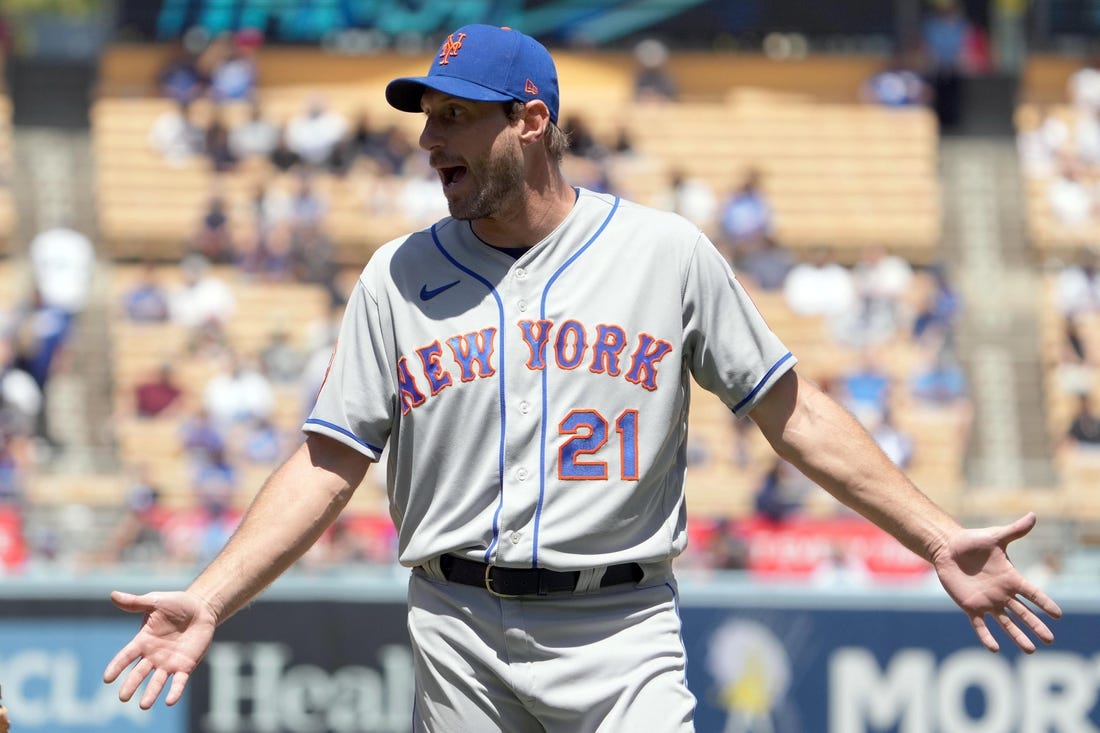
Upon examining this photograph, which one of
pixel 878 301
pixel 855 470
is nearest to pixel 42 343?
pixel 878 301

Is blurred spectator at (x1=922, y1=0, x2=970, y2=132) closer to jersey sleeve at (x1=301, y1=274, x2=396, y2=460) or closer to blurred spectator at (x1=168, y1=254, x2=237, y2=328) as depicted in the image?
blurred spectator at (x1=168, y1=254, x2=237, y2=328)

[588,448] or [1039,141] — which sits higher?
[1039,141]

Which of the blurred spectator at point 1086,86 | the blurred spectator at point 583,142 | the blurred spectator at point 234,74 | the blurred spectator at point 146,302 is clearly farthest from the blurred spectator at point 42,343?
the blurred spectator at point 1086,86

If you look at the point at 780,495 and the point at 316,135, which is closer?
the point at 780,495

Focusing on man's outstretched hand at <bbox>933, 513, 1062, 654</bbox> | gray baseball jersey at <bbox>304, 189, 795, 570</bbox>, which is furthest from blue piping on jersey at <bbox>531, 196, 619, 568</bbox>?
man's outstretched hand at <bbox>933, 513, 1062, 654</bbox>

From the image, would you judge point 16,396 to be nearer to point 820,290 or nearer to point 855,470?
point 820,290

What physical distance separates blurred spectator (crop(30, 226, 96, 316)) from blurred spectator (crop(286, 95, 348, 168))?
8.15 ft

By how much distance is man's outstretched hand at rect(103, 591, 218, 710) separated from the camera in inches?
123

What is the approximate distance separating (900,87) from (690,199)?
3747mm

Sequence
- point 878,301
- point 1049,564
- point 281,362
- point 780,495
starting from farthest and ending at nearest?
point 878,301 < point 281,362 < point 780,495 < point 1049,564

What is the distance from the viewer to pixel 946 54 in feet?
64.5

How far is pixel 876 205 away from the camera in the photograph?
62.2 ft

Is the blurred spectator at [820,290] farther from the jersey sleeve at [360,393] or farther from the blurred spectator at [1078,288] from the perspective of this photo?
the jersey sleeve at [360,393]

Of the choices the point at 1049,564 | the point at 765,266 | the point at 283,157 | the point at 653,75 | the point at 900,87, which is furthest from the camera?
the point at 900,87
